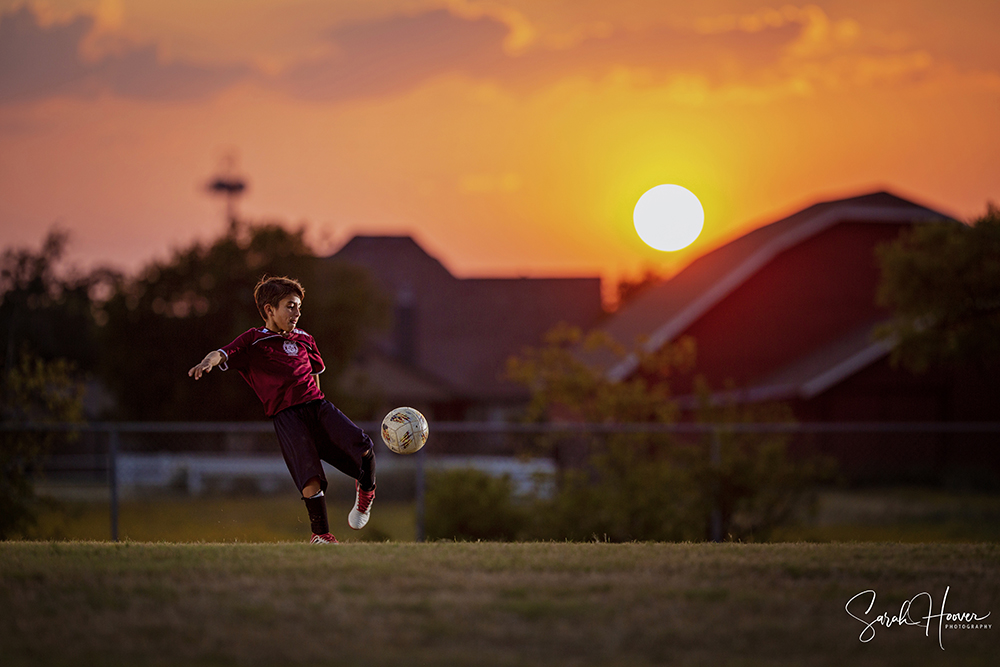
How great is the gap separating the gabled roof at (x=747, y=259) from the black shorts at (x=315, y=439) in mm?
15983

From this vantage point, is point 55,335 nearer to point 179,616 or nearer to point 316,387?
point 316,387

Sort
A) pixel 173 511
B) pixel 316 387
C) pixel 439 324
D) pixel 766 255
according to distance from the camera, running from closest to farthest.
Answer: pixel 316 387, pixel 173 511, pixel 766 255, pixel 439 324

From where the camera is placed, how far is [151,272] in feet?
92.5

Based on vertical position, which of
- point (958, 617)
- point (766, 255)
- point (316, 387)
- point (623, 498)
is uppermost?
point (766, 255)

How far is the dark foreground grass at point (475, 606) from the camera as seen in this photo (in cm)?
417

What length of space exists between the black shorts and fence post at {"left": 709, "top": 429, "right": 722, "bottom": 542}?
6129mm

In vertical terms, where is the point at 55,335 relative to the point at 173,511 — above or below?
above

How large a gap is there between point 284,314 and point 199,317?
20.8 meters

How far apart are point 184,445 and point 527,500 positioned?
1669cm

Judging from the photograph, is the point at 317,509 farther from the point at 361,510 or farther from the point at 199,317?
the point at 199,317

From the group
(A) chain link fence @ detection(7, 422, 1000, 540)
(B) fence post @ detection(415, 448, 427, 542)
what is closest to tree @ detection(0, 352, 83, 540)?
(B) fence post @ detection(415, 448, 427, 542)

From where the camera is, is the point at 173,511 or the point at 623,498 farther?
the point at 173,511

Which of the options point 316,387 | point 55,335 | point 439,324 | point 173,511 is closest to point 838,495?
point 173,511

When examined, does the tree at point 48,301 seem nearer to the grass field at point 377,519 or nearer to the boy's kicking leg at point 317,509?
the grass field at point 377,519
